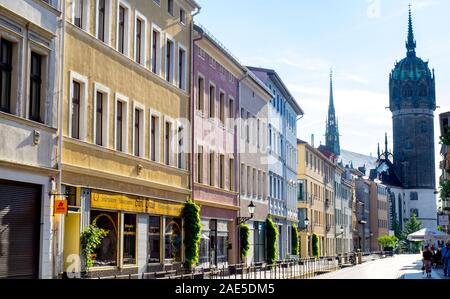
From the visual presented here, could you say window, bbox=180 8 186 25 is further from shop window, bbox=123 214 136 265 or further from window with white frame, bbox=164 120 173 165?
shop window, bbox=123 214 136 265

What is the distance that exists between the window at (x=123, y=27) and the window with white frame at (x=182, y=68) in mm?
6156

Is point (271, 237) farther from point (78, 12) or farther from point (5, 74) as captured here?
point (5, 74)

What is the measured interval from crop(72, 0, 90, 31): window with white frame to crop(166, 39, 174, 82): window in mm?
8133

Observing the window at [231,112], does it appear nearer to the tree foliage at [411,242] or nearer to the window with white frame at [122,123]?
the window with white frame at [122,123]

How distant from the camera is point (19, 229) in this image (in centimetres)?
1742

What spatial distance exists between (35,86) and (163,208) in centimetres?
1092

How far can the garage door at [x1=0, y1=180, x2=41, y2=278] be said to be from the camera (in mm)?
16641

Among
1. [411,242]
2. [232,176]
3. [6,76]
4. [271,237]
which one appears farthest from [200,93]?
[411,242]

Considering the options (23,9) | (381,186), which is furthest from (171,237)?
(381,186)

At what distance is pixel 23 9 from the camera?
57.8ft

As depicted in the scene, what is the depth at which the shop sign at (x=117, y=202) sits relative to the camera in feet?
72.7

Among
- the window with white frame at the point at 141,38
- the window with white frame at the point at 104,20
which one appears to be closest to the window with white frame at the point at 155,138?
the window with white frame at the point at 141,38

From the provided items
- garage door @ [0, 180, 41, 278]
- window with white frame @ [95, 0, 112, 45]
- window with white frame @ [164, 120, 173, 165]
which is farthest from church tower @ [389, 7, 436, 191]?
garage door @ [0, 180, 41, 278]
